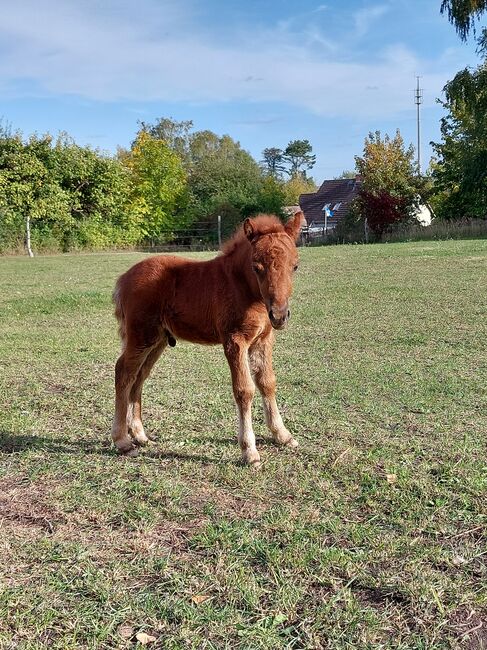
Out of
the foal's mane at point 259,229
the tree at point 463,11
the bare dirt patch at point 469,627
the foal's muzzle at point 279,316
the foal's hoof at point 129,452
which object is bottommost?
the bare dirt patch at point 469,627

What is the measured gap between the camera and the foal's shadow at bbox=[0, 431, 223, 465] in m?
4.62

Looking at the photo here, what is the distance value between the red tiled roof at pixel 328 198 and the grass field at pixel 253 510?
51.2 m

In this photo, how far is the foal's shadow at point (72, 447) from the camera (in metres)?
4.62

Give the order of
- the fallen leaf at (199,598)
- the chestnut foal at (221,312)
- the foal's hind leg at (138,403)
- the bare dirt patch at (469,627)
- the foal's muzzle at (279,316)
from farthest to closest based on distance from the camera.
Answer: the foal's hind leg at (138,403) → the chestnut foal at (221,312) → the foal's muzzle at (279,316) → the fallen leaf at (199,598) → the bare dirt patch at (469,627)

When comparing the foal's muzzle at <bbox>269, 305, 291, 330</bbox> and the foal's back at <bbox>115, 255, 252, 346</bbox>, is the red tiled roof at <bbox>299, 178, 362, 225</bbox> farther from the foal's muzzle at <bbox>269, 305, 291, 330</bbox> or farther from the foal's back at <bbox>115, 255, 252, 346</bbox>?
the foal's muzzle at <bbox>269, 305, 291, 330</bbox>

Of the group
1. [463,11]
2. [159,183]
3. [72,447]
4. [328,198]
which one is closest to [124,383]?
[72,447]

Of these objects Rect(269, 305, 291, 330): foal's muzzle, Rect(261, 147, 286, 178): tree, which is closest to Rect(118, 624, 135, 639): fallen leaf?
Rect(269, 305, 291, 330): foal's muzzle

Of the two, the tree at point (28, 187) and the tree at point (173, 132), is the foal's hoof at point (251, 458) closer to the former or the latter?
the tree at point (28, 187)

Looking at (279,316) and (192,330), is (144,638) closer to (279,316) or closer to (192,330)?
(279,316)

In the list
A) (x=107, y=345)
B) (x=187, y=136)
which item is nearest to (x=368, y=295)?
(x=107, y=345)

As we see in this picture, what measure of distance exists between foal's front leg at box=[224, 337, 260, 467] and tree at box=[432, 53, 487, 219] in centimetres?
2894

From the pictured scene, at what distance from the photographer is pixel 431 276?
15.5m

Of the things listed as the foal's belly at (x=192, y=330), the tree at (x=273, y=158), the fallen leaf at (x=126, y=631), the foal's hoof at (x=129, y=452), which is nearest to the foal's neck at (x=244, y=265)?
the foal's belly at (x=192, y=330)

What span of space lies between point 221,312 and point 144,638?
241cm
